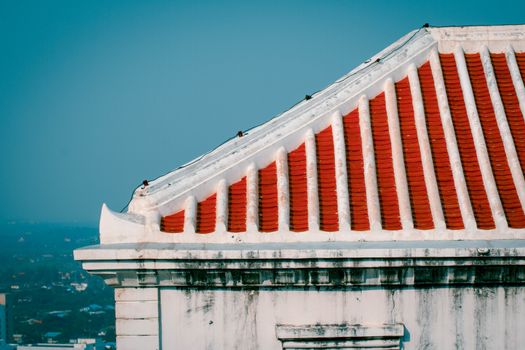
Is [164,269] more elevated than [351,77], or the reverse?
[351,77]

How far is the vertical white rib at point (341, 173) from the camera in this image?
10.6 meters

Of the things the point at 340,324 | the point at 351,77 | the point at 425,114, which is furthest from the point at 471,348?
the point at 351,77

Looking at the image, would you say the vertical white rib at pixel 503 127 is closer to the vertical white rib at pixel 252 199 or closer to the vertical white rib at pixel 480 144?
the vertical white rib at pixel 480 144

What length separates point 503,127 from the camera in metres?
11.7

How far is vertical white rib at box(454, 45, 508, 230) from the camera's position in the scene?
1066 centimetres

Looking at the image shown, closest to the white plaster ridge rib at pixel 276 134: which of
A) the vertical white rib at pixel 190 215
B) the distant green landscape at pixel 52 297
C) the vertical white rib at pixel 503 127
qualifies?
the vertical white rib at pixel 190 215

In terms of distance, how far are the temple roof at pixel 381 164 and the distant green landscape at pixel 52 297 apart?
4243cm

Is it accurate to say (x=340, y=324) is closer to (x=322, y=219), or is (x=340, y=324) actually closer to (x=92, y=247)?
(x=322, y=219)

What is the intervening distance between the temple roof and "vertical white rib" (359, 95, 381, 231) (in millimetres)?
17

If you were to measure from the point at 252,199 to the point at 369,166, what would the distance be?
148 centimetres

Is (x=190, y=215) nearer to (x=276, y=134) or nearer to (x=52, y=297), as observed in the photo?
(x=276, y=134)

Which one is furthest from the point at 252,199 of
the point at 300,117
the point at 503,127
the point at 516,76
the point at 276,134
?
the point at 516,76

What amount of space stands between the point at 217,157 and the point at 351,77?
2.17 m

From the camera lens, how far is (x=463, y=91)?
12.2 metres
